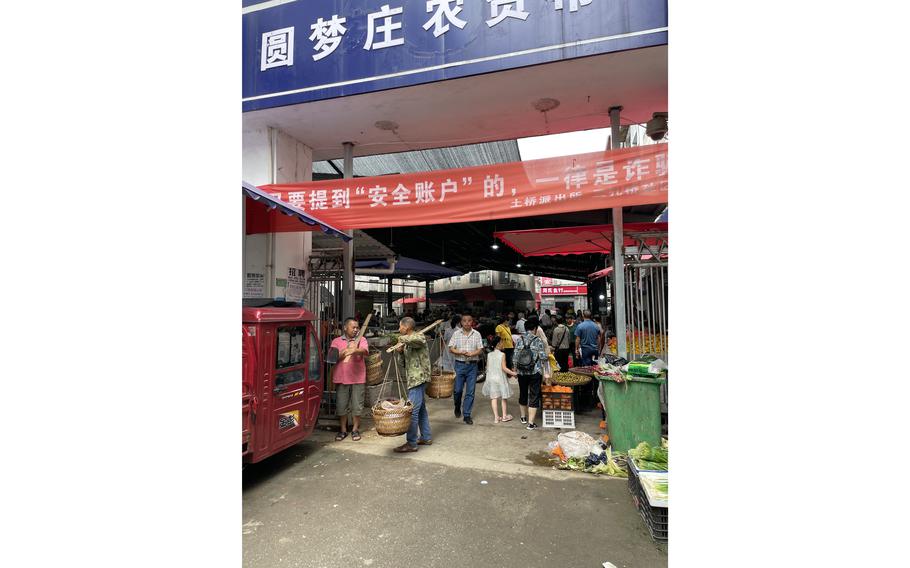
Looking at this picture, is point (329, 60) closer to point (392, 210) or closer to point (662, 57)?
point (392, 210)

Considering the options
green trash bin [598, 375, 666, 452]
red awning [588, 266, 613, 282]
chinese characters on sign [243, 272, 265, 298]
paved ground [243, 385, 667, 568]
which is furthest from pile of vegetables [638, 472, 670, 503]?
chinese characters on sign [243, 272, 265, 298]

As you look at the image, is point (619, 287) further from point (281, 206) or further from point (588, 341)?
point (281, 206)

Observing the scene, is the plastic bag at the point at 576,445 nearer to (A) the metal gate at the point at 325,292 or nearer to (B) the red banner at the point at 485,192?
(B) the red banner at the point at 485,192

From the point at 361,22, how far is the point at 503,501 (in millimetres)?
6898

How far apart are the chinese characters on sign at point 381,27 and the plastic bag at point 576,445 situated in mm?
5621

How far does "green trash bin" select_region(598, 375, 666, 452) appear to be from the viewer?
513 cm

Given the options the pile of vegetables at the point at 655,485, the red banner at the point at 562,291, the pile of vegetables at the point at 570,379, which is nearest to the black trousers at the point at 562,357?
the pile of vegetables at the point at 570,379

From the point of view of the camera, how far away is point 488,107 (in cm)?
695

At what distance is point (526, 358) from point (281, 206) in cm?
417

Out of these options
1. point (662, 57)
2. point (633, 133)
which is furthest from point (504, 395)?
point (633, 133)

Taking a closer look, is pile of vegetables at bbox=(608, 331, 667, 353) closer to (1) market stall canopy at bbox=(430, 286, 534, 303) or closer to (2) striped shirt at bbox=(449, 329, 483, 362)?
(2) striped shirt at bbox=(449, 329, 483, 362)

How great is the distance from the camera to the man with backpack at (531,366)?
6605 mm

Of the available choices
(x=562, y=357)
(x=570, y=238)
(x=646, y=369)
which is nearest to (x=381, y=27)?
(x=570, y=238)

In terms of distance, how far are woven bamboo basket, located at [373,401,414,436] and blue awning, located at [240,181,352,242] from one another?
267cm
